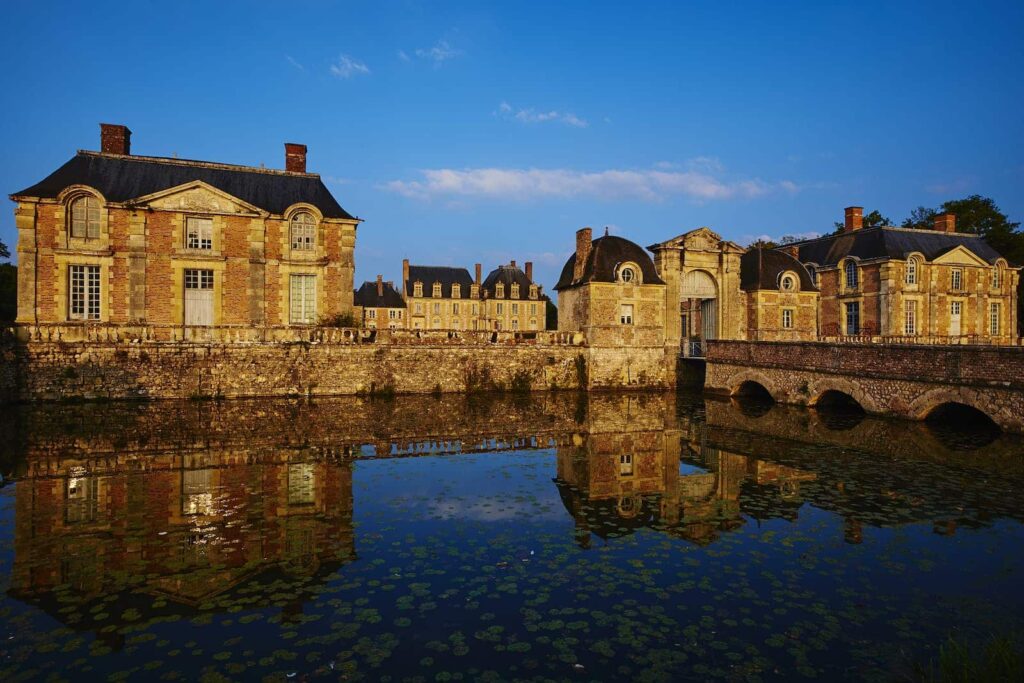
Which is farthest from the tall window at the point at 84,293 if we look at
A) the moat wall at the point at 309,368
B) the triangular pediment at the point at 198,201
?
the triangular pediment at the point at 198,201

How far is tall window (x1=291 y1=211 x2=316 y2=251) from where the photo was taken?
76.5 feet

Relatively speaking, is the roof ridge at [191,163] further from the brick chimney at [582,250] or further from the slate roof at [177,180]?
the brick chimney at [582,250]

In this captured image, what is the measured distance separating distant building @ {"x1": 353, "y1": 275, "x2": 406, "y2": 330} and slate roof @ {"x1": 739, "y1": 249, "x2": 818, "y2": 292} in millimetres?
30765

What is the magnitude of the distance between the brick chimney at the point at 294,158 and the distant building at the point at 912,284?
27532mm

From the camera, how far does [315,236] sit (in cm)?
2348

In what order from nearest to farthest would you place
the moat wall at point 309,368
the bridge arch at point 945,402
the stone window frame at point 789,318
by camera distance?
the bridge arch at point 945,402 < the moat wall at point 309,368 < the stone window frame at point 789,318

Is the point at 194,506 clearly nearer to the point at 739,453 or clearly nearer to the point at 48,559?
the point at 48,559

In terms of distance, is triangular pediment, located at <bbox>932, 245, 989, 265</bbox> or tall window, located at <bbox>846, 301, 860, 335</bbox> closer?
triangular pediment, located at <bbox>932, 245, 989, 265</bbox>

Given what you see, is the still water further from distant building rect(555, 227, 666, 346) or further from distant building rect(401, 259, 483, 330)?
distant building rect(401, 259, 483, 330)

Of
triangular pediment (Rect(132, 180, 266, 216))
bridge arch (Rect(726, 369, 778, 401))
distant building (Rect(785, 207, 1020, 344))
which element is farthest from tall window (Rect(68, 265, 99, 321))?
distant building (Rect(785, 207, 1020, 344))

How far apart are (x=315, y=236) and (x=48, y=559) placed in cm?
1816

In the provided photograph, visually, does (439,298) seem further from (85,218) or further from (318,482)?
(318,482)

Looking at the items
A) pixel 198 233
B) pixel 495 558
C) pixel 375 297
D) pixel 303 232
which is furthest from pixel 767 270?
pixel 375 297

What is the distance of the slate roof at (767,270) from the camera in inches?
1128
